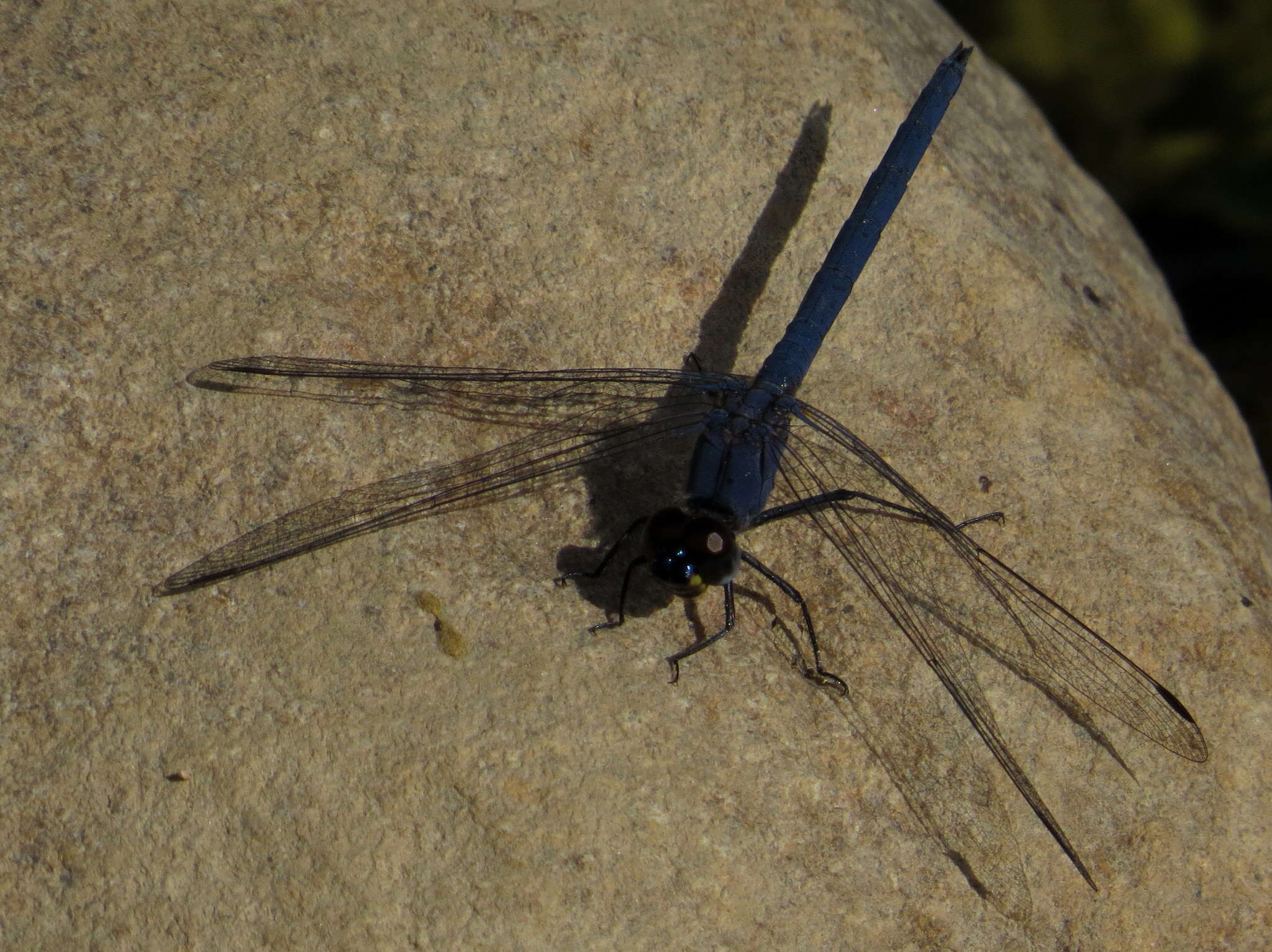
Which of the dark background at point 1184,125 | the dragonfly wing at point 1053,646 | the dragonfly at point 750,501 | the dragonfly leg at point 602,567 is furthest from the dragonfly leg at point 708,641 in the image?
the dark background at point 1184,125

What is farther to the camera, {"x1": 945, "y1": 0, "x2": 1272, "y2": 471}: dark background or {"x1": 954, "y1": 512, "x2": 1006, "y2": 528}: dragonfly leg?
{"x1": 945, "y1": 0, "x2": 1272, "y2": 471}: dark background

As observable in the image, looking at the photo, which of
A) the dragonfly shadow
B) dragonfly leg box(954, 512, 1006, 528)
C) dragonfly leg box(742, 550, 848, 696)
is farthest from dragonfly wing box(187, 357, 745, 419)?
dragonfly leg box(954, 512, 1006, 528)

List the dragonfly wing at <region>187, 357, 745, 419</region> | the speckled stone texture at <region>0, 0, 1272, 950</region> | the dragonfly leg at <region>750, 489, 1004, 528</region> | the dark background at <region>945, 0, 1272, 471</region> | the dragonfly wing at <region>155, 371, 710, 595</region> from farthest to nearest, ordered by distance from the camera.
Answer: the dark background at <region>945, 0, 1272, 471</region>, the dragonfly leg at <region>750, 489, 1004, 528</region>, the dragonfly wing at <region>187, 357, 745, 419</region>, the dragonfly wing at <region>155, 371, 710, 595</region>, the speckled stone texture at <region>0, 0, 1272, 950</region>

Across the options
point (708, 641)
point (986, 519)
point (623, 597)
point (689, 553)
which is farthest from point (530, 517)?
point (986, 519)

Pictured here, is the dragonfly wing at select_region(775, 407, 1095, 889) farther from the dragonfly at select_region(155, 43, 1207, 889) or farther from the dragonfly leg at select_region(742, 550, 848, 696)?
the dragonfly leg at select_region(742, 550, 848, 696)

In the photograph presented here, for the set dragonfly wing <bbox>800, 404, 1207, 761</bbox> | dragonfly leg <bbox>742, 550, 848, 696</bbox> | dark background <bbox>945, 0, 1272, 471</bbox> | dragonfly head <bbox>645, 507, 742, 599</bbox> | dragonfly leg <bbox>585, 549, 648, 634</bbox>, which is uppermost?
dark background <bbox>945, 0, 1272, 471</bbox>

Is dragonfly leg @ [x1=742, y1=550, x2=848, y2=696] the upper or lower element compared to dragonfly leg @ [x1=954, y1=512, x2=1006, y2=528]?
lower

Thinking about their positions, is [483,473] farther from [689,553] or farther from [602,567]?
[689,553]
